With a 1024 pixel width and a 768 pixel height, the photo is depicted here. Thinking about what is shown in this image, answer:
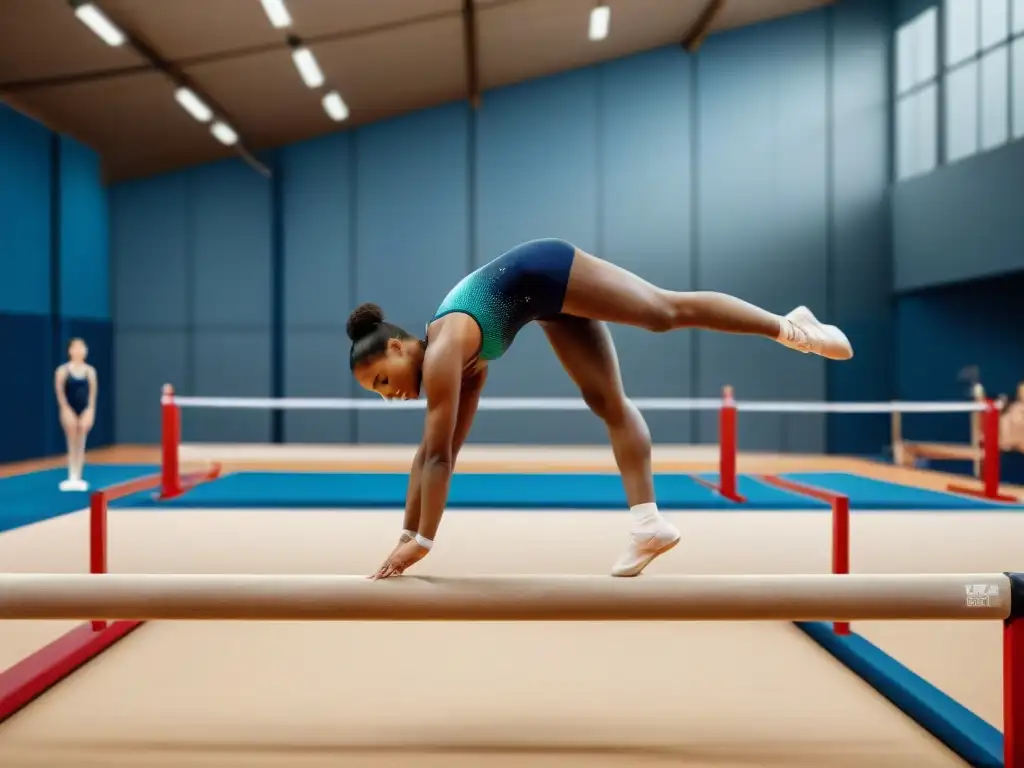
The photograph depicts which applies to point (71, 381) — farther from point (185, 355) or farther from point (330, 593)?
point (330, 593)

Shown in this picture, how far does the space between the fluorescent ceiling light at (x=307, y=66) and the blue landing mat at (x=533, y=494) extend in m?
4.69

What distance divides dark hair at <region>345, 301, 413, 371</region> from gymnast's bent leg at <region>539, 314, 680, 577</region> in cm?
49

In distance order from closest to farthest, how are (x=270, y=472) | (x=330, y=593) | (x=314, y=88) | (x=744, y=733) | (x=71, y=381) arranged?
(x=330, y=593), (x=744, y=733), (x=71, y=381), (x=270, y=472), (x=314, y=88)

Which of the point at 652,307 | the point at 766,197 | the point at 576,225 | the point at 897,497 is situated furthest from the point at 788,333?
the point at 766,197

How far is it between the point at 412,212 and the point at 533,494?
6.72 metres

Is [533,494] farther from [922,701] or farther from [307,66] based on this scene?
[307,66]

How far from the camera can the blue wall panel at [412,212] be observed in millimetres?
11516

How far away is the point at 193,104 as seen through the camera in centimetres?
909

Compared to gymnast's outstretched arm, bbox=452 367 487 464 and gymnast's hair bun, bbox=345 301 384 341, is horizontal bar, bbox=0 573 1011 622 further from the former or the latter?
gymnast's hair bun, bbox=345 301 384 341

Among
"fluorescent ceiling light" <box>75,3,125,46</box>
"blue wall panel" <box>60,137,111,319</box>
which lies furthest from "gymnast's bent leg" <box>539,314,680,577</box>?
"blue wall panel" <box>60,137,111,319</box>

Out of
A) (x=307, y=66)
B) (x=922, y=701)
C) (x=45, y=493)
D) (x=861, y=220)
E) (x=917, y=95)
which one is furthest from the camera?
(x=861, y=220)

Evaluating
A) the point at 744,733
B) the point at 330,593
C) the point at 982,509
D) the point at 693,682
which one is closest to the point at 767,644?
the point at 693,682

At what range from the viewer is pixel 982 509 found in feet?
18.8

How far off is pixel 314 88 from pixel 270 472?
5137 millimetres
